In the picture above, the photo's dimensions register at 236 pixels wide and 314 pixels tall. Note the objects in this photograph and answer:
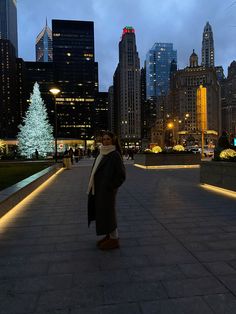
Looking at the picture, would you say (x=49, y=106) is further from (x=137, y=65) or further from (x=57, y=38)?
(x=137, y=65)

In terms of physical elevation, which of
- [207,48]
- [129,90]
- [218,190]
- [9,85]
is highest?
[207,48]

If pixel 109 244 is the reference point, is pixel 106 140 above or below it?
above

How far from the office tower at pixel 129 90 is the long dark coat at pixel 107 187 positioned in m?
160

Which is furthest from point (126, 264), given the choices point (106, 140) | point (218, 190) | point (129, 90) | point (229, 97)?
point (129, 90)

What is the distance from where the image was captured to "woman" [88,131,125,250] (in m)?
4.92

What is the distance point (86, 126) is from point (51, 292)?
133 metres

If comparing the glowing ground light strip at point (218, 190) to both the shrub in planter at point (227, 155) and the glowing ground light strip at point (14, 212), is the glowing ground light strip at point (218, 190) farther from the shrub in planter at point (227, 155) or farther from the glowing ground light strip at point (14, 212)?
the glowing ground light strip at point (14, 212)

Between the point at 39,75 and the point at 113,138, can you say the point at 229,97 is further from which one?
the point at 113,138

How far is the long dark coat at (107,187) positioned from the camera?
4.92 meters

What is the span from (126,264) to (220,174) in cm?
755

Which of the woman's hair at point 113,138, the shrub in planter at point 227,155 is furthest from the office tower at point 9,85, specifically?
the woman's hair at point 113,138

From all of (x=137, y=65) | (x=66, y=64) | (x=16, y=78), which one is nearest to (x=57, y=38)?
(x=66, y=64)

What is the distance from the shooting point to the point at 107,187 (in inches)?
195

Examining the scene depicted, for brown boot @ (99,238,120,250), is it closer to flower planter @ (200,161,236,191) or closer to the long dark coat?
the long dark coat
